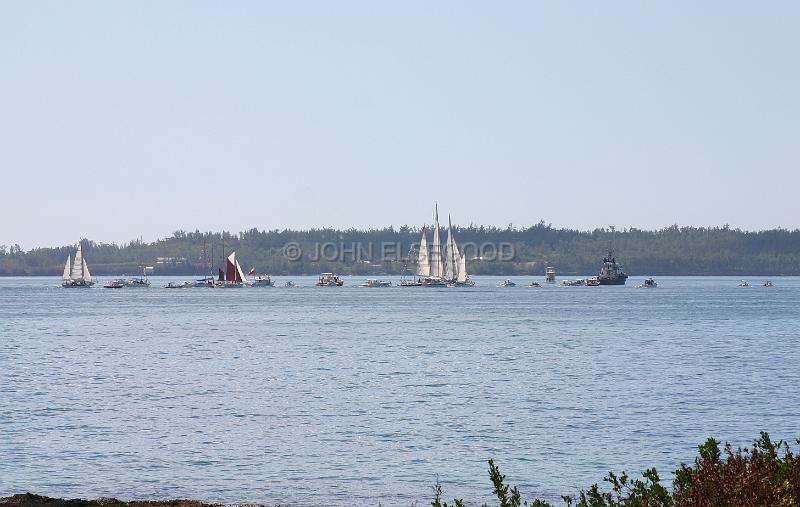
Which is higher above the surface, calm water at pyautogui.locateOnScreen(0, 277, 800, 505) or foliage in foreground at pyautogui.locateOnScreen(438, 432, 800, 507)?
foliage in foreground at pyautogui.locateOnScreen(438, 432, 800, 507)

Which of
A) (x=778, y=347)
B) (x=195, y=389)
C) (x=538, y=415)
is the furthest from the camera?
(x=778, y=347)

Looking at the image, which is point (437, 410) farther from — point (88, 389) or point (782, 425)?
point (88, 389)

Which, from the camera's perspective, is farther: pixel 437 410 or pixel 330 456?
pixel 437 410

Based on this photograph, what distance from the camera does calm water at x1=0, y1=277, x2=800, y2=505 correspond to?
95.7 feet

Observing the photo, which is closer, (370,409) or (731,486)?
(731,486)

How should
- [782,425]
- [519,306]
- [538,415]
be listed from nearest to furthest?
[782,425] < [538,415] < [519,306]

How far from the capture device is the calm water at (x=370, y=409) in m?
29.2

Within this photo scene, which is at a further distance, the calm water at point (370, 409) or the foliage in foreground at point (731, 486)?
the calm water at point (370, 409)

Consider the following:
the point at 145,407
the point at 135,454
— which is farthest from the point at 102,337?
the point at 135,454

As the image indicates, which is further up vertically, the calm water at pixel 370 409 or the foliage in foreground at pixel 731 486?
the foliage in foreground at pixel 731 486

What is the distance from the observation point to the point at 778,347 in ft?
268

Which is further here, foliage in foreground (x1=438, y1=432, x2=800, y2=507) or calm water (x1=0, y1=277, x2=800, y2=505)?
calm water (x1=0, y1=277, x2=800, y2=505)

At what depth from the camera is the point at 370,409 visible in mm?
43844

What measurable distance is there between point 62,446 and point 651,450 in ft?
60.4
